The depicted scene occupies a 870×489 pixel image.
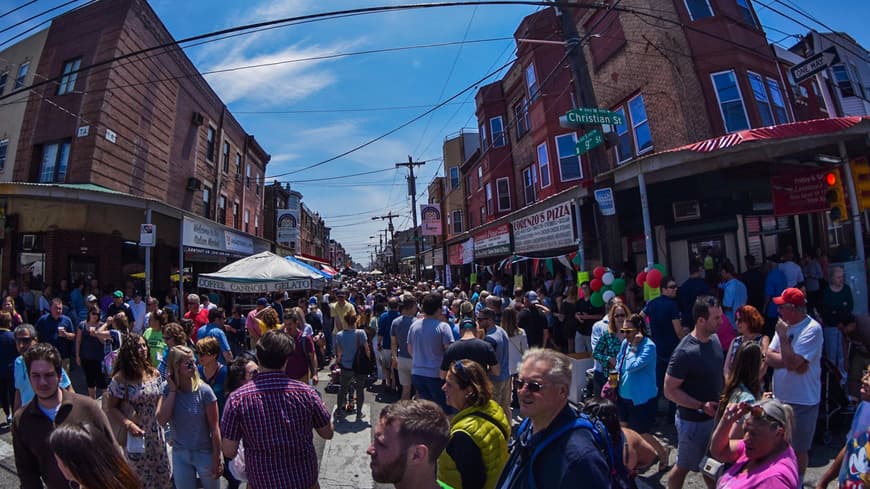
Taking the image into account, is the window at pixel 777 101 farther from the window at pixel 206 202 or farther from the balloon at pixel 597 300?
the window at pixel 206 202

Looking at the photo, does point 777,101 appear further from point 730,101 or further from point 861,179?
point 861,179

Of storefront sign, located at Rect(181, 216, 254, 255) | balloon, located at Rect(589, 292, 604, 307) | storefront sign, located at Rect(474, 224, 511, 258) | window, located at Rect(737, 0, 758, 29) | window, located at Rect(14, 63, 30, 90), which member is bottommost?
balloon, located at Rect(589, 292, 604, 307)

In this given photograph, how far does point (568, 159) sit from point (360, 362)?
1196 centimetres

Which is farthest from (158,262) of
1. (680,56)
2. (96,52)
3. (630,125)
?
(680,56)

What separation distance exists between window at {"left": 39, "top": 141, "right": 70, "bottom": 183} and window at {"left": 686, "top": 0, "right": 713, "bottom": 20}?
64.4 ft

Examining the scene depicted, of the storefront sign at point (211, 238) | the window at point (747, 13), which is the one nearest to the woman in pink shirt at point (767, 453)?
the storefront sign at point (211, 238)

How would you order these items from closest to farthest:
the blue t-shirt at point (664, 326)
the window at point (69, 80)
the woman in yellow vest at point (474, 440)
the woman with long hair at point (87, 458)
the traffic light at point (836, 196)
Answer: the woman with long hair at point (87, 458)
the woman in yellow vest at point (474, 440)
the blue t-shirt at point (664, 326)
the traffic light at point (836, 196)
the window at point (69, 80)

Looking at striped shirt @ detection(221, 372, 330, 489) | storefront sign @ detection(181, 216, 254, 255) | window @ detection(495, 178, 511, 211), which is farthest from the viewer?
window @ detection(495, 178, 511, 211)

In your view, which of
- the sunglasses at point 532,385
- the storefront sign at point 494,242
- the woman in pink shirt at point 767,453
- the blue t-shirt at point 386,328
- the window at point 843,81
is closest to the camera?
the sunglasses at point 532,385

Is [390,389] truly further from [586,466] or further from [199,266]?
[199,266]

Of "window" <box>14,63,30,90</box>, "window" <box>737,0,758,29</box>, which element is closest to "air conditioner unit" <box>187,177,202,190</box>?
"window" <box>14,63,30,90</box>

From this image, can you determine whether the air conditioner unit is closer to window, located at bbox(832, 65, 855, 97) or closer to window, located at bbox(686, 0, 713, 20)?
window, located at bbox(686, 0, 713, 20)

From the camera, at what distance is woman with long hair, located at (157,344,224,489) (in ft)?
11.9

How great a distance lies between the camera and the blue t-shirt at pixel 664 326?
6.24m
